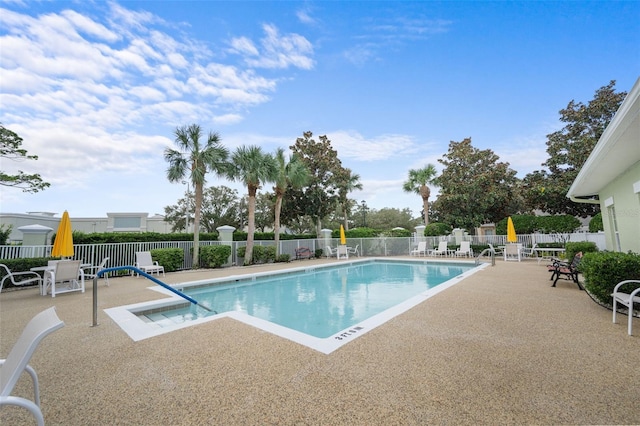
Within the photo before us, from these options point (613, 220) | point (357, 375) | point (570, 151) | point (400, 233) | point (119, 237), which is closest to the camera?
point (357, 375)

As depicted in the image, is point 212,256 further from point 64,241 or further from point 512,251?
point 512,251

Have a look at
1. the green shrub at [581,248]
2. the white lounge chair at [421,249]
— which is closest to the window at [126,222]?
the white lounge chair at [421,249]

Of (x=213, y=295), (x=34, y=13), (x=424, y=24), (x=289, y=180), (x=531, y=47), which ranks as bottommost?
(x=213, y=295)

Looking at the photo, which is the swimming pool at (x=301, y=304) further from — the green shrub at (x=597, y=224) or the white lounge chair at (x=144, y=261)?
the green shrub at (x=597, y=224)

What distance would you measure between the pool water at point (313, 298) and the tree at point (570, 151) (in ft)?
43.4

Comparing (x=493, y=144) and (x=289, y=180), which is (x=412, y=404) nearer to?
(x=289, y=180)

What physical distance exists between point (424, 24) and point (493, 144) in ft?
50.1

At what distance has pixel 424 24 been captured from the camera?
9930 mm

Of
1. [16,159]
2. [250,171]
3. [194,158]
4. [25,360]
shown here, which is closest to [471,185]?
[250,171]

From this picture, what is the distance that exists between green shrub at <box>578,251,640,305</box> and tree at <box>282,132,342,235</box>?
17959mm

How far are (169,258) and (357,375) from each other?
10.8 meters

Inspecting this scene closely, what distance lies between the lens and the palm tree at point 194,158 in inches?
487

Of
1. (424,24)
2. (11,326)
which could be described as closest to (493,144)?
(424,24)

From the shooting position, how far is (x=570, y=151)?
1928cm
